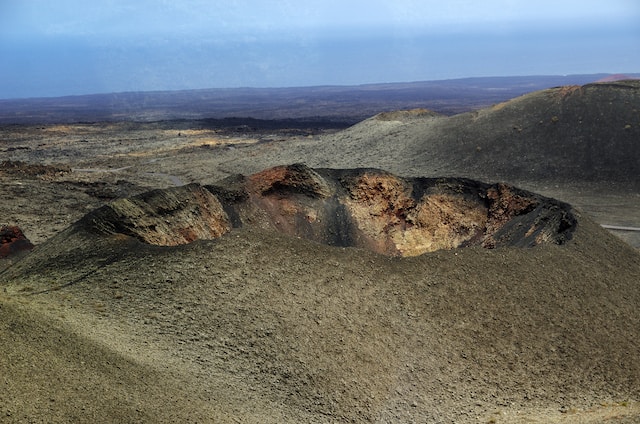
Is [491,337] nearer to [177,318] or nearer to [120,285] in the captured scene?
[177,318]

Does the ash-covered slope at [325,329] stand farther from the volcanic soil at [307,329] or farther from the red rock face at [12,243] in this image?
the red rock face at [12,243]

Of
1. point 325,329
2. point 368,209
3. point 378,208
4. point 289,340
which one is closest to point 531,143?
point 378,208

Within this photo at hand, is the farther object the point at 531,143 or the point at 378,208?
the point at 531,143

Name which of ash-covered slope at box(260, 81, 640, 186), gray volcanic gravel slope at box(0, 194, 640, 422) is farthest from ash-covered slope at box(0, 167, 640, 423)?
ash-covered slope at box(260, 81, 640, 186)

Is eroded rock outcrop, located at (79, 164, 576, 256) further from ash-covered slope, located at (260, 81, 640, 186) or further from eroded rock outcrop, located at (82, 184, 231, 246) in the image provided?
ash-covered slope, located at (260, 81, 640, 186)

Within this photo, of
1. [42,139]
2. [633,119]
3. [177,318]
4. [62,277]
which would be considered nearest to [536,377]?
[177,318]

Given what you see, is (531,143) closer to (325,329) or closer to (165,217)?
(165,217)
